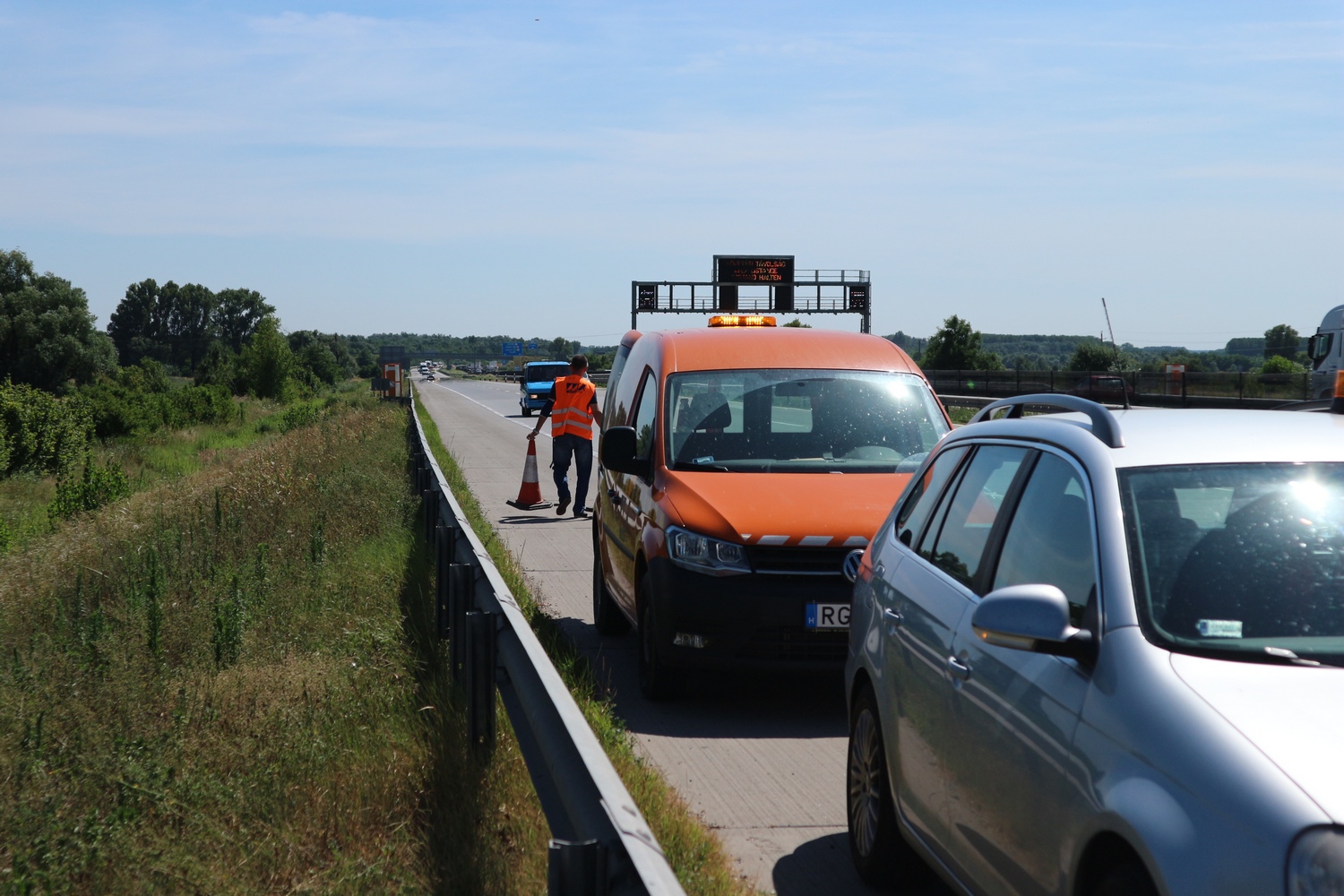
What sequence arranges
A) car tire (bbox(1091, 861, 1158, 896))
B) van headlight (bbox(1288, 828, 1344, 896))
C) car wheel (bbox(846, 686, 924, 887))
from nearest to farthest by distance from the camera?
van headlight (bbox(1288, 828, 1344, 896)) → car tire (bbox(1091, 861, 1158, 896)) → car wheel (bbox(846, 686, 924, 887))

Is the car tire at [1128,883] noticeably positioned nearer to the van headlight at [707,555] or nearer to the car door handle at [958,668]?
the car door handle at [958,668]

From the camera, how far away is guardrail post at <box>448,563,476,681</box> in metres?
6.11

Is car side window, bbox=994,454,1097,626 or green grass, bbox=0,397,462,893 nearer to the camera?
car side window, bbox=994,454,1097,626

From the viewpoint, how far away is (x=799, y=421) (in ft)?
26.9

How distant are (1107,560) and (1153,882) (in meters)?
0.81

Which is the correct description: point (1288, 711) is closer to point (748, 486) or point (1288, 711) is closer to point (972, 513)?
point (972, 513)

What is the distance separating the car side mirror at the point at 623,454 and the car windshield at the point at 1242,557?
4822mm

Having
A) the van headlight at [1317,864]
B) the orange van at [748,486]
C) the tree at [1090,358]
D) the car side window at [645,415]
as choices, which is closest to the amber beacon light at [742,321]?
the orange van at [748,486]

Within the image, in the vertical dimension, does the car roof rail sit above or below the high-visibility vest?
above

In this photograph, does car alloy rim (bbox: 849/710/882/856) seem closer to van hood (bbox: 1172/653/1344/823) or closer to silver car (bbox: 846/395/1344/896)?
silver car (bbox: 846/395/1344/896)

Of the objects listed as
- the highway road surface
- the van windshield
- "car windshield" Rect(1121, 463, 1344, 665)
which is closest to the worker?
the highway road surface

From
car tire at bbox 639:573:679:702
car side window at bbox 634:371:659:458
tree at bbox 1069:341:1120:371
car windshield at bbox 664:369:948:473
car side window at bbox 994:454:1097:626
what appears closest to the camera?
car side window at bbox 994:454:1097:626

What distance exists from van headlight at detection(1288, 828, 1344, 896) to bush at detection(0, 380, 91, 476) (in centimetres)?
5326

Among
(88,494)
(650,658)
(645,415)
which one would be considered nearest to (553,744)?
(650,658)
